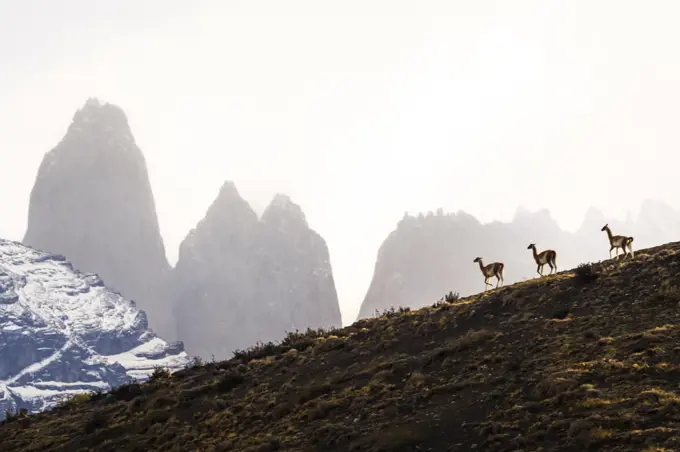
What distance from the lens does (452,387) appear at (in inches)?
781

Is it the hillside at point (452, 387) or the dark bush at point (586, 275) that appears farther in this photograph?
the dark bush at point (586, 275)

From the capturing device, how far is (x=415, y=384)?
21.2 metres

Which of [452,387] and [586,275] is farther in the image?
[586,275]

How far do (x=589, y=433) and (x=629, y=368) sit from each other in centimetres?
368

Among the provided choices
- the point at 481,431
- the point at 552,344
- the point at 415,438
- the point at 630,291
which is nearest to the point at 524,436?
the point at 481,431

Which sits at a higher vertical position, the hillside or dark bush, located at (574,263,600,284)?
dark bush, located at (574,263,600,284)

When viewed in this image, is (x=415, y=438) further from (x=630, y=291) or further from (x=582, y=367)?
(x=630, y=291)

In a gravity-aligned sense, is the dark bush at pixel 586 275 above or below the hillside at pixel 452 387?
above

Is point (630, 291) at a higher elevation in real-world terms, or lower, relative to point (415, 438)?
higher

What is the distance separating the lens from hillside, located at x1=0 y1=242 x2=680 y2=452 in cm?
1574

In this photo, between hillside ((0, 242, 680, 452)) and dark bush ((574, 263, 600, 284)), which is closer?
hillside ((0, 242, 680, 452))

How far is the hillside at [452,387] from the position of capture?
15742 mm

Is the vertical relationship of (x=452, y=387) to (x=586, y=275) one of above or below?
below

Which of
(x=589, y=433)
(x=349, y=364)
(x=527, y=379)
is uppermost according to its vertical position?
(x=349, y=364)
